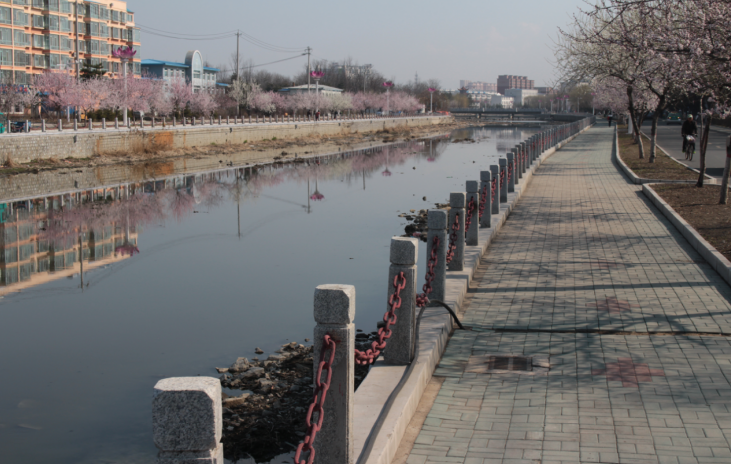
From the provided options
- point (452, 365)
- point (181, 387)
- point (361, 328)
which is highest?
point (181, 387)

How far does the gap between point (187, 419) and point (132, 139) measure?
39345 mm

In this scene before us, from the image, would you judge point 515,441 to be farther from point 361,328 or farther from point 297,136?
point 297,136

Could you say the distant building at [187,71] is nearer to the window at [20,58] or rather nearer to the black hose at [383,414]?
the window at [20,58]

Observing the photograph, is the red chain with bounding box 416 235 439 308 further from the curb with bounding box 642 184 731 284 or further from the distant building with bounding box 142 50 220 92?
the distant building with bounding box 142 50 220 92

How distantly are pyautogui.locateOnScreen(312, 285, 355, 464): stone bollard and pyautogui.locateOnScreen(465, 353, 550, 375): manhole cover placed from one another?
2.47 m

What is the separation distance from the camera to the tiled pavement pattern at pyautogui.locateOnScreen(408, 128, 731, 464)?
4.66 meters

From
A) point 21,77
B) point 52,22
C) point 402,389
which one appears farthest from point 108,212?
point 52,22

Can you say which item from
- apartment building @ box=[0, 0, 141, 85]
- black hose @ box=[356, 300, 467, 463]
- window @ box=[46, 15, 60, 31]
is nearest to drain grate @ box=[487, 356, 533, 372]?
black hose @ box=[356, 300, 467, 463]

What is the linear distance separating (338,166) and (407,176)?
268 inches

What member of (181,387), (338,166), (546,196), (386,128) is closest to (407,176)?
(338,166)

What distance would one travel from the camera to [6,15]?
69.4 m

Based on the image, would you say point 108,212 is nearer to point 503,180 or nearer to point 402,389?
point 503,180

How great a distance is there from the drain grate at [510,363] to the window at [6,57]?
245ft

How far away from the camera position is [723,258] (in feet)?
31.9
